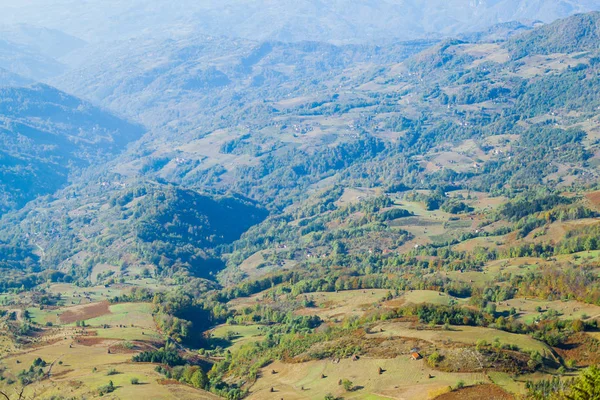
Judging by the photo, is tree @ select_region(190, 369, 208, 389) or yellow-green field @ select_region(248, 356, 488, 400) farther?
tree @ select_region(190, 369, 208, 389)

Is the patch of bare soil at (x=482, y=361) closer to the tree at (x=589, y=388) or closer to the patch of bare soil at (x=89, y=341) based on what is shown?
the tree at (x=589, y=388)

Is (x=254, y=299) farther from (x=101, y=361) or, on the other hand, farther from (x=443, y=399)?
(x=443, y=399)

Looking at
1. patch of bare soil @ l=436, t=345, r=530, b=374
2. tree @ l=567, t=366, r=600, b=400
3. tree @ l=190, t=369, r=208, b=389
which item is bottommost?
tree @ l=190, t=369, r=208, b=389

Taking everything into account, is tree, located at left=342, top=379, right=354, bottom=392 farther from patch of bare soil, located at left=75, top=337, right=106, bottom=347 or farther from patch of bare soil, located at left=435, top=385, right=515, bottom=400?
patch of bare soil, located at left=75, top=337, right=106, bottom=347

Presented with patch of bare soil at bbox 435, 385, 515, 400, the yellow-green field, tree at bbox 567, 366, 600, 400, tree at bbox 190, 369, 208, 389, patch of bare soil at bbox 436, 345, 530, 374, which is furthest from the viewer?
tree at bbox 190, 369, 208, 389

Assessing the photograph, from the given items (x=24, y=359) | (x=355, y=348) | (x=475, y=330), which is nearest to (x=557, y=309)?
(x=475, y=330)

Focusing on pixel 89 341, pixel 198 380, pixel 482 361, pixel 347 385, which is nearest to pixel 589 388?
pixel 482 361

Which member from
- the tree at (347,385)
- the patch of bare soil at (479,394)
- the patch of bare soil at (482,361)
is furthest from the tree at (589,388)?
the tree at (347,385)

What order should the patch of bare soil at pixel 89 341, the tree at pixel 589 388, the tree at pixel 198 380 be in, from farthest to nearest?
the patch of bare soil at pixel 89 341, the tree at pixel 198 380, the tree at pixel 589 388

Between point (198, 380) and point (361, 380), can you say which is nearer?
point (361, 380)

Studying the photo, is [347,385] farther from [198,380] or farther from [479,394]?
[198,380]

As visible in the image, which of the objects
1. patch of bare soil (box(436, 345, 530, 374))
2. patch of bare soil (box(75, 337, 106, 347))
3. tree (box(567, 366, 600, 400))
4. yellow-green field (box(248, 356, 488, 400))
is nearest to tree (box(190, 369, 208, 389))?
yellow-green field (box(248, 356, 488, 400))

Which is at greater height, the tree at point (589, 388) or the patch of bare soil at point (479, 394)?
the tree at point (589, 388)
